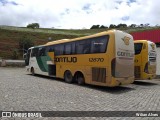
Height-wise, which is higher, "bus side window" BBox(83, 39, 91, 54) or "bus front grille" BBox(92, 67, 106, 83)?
"bus side window" BBox(83, 39, 91, 54)

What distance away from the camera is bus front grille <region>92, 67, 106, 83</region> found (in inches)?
518

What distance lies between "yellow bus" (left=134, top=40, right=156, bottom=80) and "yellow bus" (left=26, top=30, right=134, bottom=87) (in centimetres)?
319

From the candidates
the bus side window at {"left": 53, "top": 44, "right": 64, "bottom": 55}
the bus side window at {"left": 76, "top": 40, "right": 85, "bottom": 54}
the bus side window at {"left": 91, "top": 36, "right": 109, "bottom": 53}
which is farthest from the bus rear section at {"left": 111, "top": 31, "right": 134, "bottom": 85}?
the bus side window at {"left": 53, "top": 44, "right": 64, "bottom": 55}

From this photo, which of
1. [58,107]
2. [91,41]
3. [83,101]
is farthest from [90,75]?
[58,107]

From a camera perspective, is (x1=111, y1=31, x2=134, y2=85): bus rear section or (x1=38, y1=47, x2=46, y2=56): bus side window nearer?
(x1=111, y1=31, x2=134, y2=85): bus rear section

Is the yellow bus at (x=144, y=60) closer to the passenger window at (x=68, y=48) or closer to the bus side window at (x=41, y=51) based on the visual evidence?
the passenger window at (x=68, y=48)

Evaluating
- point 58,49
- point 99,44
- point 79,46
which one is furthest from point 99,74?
point 58,49

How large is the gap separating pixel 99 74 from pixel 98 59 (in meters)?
0.82

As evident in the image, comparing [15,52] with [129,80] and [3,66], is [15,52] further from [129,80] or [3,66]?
[129,80]

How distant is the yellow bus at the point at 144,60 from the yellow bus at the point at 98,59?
10.5ft

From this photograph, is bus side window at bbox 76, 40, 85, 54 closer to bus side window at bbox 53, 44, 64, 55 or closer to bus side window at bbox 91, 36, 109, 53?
bus side window at bbox 91, 36, 109, 53

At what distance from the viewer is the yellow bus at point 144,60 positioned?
17.1 meters

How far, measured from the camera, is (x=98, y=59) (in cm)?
1350

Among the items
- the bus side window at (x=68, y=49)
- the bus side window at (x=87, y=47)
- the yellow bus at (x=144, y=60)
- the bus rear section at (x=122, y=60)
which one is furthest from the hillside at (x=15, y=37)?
the bus rear section at (x=122, y=60)
